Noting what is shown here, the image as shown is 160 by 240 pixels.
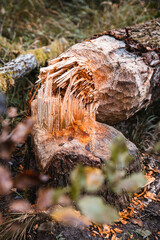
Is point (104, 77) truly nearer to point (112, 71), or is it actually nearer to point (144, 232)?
point (112, 71)

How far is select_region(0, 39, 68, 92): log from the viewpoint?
7.88 ft

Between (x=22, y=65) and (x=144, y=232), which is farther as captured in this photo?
(x=22, y=65)

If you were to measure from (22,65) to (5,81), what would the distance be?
0.42 meters

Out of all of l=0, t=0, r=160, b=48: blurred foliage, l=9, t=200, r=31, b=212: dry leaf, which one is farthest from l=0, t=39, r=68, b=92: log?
l=9, t=200, r=31, b=212: dry leaf

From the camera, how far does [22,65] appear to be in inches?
106

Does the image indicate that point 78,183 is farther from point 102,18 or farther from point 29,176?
point 102,18

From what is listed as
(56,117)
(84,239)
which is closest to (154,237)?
(84,239)

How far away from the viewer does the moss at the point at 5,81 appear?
2.34 meters

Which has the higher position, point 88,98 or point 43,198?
point 88,98

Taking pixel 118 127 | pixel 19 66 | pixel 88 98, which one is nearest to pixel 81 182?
pixel 88 98

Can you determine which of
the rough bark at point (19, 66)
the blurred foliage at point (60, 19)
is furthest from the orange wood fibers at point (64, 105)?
the blurred foliage at point (60, 19)

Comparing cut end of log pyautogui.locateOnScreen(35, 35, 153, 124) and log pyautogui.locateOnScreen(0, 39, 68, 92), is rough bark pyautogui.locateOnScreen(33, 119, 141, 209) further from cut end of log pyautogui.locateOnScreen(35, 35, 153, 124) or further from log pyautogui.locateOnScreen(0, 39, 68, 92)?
log pyautogui.locateOnScreen(0, 39, 68, 92)

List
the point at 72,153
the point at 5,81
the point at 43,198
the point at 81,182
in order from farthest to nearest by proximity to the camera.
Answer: the point at 5,81 → the point at 72,153 → the point at 43,198 → the point at 81,182

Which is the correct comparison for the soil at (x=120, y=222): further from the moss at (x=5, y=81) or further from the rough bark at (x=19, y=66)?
the rough bark at (x=19, y=66)
